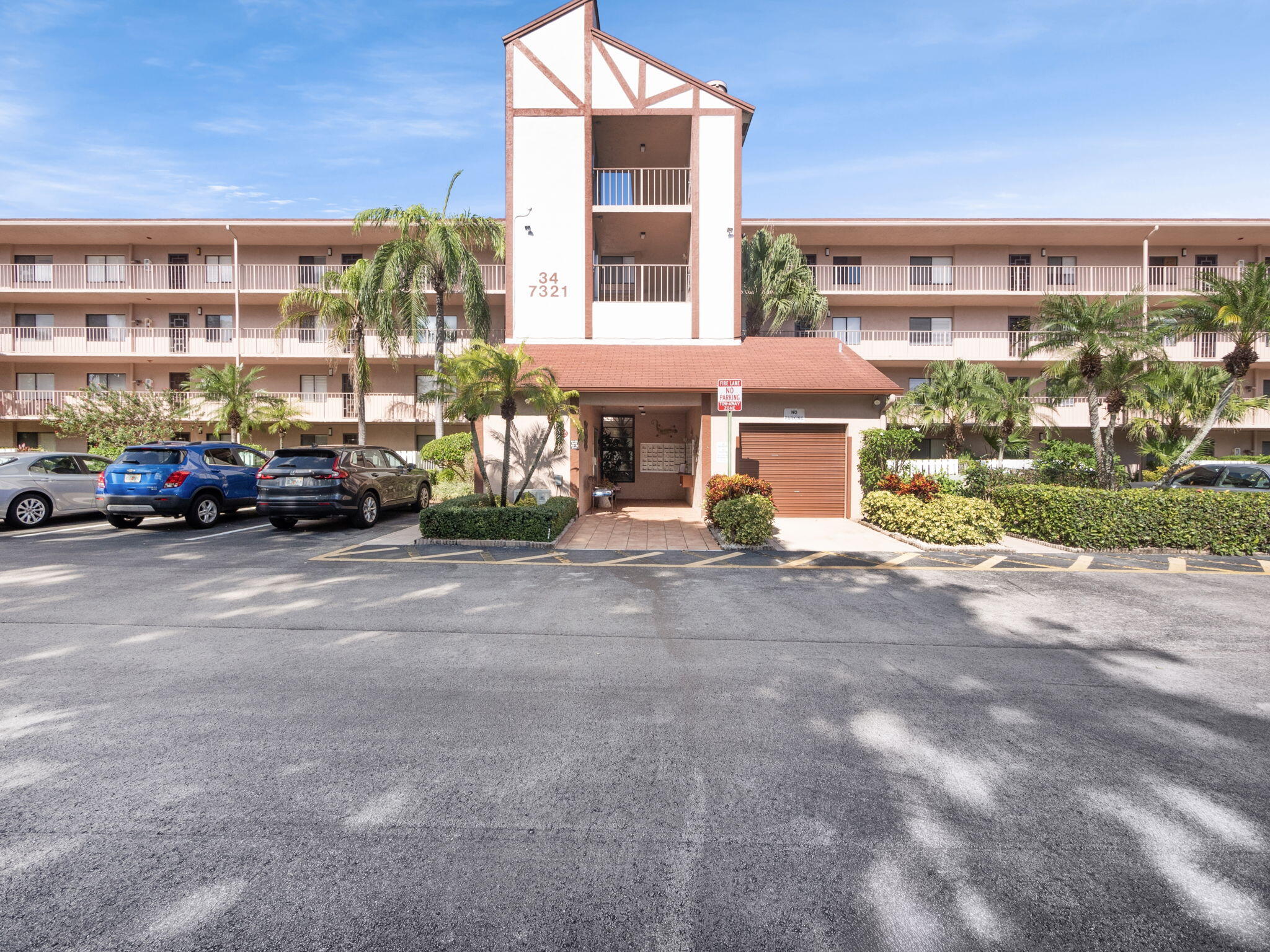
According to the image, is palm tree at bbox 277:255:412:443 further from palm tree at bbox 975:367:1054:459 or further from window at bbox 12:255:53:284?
palm tree at bbox 975:367:1054:459

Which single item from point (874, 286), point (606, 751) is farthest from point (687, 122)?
point (606, 751)

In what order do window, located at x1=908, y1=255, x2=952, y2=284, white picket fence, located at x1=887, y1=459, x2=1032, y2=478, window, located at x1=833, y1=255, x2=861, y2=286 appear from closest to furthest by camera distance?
white picket fence, located at x1=887, y1=459, x2=1032, y2=478
window, located at x1=833, y1=255, x2=861, y2=286
window, located at x1=908, y1=255, x2=952, y2=284

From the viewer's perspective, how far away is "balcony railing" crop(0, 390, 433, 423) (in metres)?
25.3

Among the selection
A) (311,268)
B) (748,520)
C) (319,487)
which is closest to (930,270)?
(748,520)

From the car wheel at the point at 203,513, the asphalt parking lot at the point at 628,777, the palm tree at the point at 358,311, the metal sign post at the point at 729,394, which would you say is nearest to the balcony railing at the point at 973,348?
the metal sign post at the point at 729,394

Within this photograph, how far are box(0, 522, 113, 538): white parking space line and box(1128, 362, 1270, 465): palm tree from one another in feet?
97.6

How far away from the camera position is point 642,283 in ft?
64.7

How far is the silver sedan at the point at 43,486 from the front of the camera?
514 inches

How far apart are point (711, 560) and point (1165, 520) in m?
8.52

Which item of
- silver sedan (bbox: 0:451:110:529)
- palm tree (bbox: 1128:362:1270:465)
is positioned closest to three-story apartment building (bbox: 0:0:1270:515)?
palm tree (bbox: 1128:362:1270:465)

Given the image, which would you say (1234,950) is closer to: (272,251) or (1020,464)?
(1020,464)

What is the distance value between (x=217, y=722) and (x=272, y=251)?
2923 centimetres

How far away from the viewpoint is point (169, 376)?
27859 millimetres

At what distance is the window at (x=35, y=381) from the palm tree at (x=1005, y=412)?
38.9 m
